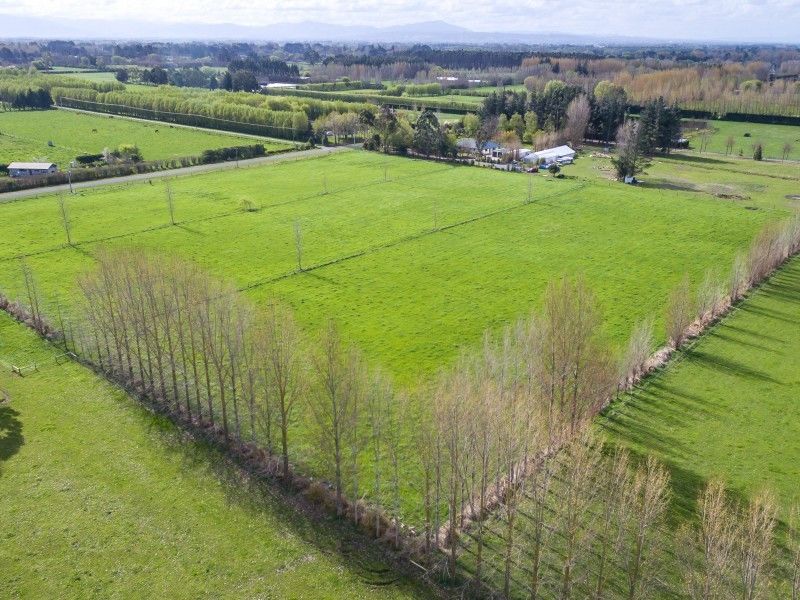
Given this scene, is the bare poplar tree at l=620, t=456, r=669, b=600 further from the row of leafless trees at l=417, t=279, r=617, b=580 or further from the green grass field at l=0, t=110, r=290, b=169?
the green grass field at l=0, t=110, r=290, b=169

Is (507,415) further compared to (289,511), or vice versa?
(289,511)

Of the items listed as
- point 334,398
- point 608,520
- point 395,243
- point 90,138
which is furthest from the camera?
point 90,138

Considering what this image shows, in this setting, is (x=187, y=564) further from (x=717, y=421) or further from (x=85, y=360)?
(x=717, y=421)

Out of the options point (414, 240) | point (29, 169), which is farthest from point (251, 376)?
point (29, 169)

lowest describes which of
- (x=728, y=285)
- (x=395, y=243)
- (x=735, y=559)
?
(x=728, y=285)

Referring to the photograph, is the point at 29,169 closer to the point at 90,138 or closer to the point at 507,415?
the point at 90,138

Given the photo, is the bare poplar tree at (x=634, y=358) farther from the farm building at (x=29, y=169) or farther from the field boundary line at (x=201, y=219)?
the farm building at (x=29, y=169)

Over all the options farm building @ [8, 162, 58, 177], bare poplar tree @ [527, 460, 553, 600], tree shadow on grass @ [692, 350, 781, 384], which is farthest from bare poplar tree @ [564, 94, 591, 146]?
bare poplar tree @ [527, 460, 553, 600]
